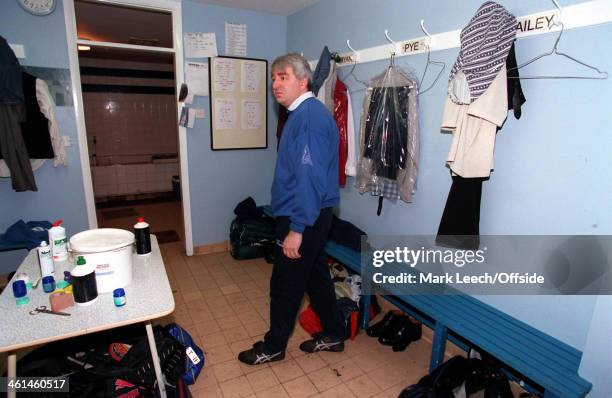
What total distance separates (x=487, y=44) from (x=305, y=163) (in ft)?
3.22

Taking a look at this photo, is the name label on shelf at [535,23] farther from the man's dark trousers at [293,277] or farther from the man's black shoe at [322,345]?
the man's black shoe at [322,345]

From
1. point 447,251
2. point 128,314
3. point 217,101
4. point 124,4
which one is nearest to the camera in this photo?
point 128,314

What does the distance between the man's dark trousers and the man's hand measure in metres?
0.05

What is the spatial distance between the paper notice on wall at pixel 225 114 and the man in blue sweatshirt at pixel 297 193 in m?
1.62

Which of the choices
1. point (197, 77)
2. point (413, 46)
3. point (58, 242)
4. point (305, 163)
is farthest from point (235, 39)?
point (58, 242)

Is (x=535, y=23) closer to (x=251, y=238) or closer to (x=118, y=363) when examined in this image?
(x=118, y=363)

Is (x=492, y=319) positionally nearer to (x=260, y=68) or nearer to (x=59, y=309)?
(x=59, y=309)

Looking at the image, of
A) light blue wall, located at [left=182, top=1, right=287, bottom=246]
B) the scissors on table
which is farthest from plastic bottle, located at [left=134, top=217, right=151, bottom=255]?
light blue wall, located at [left=182, top=1, right=287, bottom=246]

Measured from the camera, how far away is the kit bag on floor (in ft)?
11.1

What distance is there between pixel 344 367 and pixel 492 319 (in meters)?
0.83

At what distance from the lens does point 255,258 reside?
3467mm

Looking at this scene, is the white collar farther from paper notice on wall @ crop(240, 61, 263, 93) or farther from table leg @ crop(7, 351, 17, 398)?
paper notice on wall @ crop(240, 61, 263, 93)

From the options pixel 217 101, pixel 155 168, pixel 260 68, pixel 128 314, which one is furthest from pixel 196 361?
pixel 155 168

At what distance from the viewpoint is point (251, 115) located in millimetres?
3488
